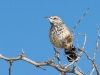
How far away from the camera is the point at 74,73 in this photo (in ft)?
18.6

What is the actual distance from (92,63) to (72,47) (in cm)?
271

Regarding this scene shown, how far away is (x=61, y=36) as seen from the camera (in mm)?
7980

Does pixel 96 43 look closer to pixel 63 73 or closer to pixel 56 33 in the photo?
pixel 63 73

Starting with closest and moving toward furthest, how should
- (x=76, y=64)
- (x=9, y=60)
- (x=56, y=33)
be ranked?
1. (x=9, y=60)
2. (x=76, y=64)
3. (x=56, y=33)

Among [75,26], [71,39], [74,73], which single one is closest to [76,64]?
[74,73]

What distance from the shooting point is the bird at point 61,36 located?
799cm

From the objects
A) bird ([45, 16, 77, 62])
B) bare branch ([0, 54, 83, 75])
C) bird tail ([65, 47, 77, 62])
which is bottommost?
bare branch ([0, 54, 83, 75])

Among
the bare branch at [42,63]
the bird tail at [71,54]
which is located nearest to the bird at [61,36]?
the bird tail at [71,54]

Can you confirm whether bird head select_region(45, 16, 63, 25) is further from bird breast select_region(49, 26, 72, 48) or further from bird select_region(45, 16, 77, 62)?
bird breast select_region(49, 26, 72, 48)

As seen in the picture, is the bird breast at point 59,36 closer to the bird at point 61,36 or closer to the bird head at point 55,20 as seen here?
the bird at point 61,36

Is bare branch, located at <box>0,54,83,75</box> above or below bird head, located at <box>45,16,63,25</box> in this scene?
below

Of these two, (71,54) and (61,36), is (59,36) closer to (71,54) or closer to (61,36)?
(61,36)

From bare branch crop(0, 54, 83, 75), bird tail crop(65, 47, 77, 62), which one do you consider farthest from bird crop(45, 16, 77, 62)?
bare branch crop(0, 54, 83, 75)

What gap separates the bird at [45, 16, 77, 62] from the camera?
26.2 ft
